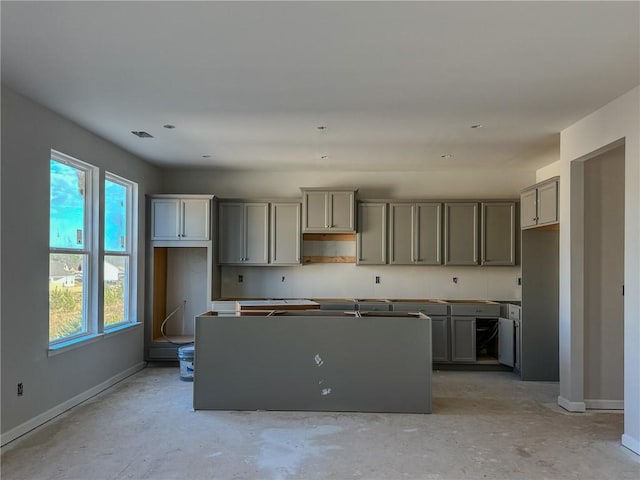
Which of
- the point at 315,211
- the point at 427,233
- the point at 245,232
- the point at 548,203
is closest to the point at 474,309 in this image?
the point at 427,233

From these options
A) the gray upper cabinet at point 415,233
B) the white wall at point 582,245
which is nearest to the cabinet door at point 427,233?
the gray upper cabinet at point 415,233

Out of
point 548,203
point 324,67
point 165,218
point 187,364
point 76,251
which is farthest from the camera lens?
point 165,218

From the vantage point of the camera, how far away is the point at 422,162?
247 inches

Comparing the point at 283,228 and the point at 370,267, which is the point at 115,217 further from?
the point at 370,267

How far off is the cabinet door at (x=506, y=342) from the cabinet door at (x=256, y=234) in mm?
3228

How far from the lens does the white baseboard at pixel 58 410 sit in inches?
138

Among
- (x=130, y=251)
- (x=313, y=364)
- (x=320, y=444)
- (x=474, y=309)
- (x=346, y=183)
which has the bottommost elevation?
(x=320, y=444)

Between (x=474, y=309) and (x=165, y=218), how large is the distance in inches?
168

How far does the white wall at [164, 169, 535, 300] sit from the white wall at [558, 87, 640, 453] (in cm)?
223

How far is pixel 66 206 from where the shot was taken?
448 cm

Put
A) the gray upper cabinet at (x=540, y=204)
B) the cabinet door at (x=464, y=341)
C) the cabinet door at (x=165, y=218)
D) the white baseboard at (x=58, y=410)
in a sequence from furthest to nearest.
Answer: the cabinet door at (x=165, y=218)
the cabinet door at (x=464, y=341)
the gray upper cabinet at (x=540, y=204)
the white baseboard at (x=58, y=410)

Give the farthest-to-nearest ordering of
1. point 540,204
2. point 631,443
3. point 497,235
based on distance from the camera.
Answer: point 497,235
point 540,204
point 631,443

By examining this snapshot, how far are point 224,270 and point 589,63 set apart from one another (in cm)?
517

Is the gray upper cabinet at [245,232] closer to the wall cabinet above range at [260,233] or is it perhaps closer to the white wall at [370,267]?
the wall cabinet above range at [260,233]
